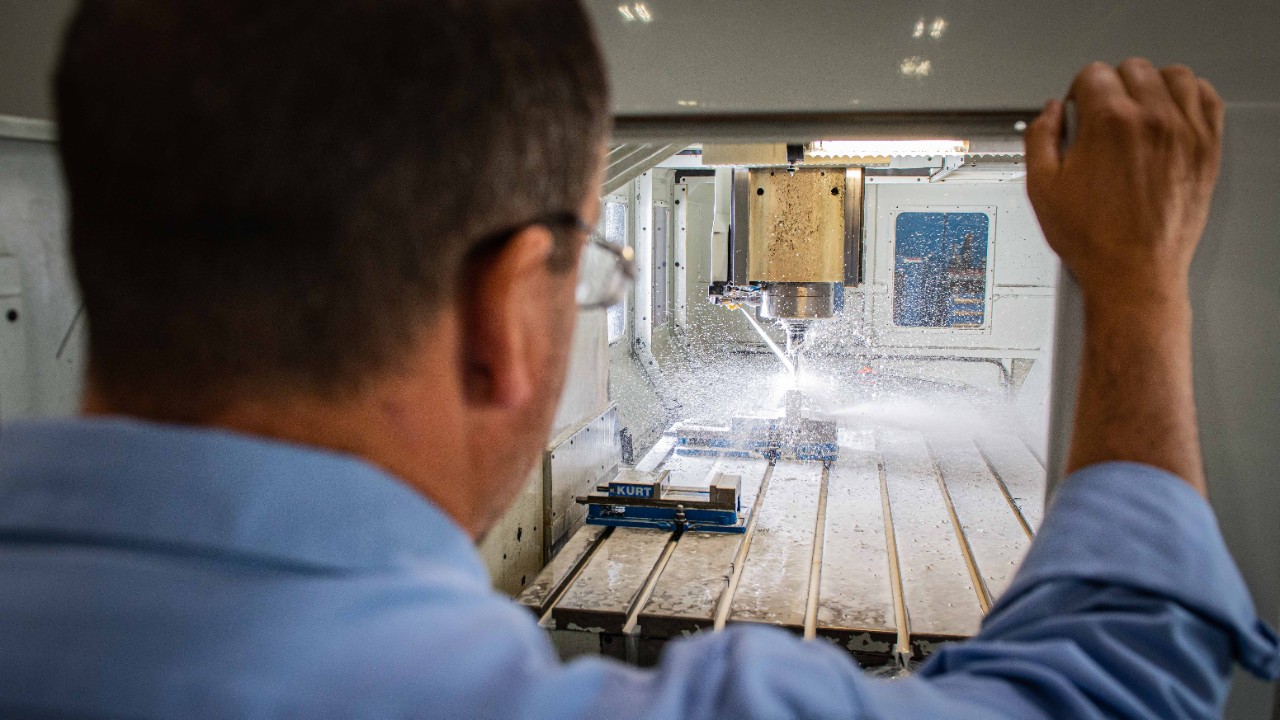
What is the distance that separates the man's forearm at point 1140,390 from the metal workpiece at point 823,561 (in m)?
1.55

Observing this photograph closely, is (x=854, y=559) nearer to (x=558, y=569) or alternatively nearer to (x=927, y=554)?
(x=927, y=554)

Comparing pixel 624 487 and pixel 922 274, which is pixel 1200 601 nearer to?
pixel 624 487

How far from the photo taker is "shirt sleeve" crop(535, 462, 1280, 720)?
1.72 ft

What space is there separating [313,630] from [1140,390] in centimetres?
66

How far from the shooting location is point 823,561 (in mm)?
2748

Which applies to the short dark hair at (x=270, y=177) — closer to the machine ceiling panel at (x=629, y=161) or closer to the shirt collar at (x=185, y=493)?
the shirt collar at (x=185, y=493)

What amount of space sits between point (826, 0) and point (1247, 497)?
79 cm

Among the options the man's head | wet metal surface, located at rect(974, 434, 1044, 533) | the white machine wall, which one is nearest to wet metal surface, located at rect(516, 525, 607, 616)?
the white machine wall

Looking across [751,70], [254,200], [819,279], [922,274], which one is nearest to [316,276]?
[254,200]

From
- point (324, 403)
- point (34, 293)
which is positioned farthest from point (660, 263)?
point (324, 403)

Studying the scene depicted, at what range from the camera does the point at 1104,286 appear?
77cm

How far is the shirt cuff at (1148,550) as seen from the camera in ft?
2.03

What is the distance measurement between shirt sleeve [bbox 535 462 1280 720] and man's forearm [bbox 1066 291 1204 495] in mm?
30

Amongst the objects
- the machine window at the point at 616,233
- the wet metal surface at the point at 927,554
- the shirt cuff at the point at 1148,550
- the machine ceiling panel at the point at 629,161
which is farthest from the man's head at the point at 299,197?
the machine window at the point at 616,233
